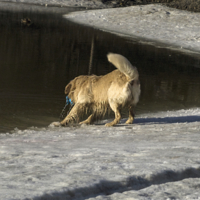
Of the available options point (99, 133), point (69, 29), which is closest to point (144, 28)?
point (69, 29)

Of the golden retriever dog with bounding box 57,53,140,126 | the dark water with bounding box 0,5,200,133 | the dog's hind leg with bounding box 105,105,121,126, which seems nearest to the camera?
the golden retriever dog with bounding box 57,53,140,126

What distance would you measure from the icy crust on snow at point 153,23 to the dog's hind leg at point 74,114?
1278 cm

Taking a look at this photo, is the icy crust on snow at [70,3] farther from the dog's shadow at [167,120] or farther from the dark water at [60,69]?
the dog's shadow at [167,120]

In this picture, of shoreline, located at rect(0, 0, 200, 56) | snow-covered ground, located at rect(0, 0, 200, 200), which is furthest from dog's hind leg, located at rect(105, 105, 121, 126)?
shoreline, located at rect(0, 0, 200, 56)

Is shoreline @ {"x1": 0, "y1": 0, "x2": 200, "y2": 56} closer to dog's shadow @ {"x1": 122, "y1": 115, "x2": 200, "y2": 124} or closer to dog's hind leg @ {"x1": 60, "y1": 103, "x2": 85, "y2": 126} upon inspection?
dog's shadow @ {"x1": 122, "y1": 115, "x2": 200, "y2": 124}

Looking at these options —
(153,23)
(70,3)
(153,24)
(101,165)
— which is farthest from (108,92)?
(70,3)

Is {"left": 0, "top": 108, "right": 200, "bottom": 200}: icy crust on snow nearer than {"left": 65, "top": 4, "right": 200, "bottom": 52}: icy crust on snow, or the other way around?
{"left": 0, "top": 108, "right": 200, "bottom": 200}: icy crust on snow

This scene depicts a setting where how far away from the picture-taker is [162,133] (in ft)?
19.5

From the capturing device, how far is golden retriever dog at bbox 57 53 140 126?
6535 mm

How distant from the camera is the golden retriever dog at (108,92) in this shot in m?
6.54

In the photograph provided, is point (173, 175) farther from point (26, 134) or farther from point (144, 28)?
point (144, 28)

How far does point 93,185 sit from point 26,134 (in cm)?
309

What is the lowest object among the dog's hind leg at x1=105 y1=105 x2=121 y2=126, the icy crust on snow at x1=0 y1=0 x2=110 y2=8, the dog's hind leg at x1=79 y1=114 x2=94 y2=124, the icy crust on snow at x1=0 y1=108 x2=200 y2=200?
the dog's hind leg at x1=79 y1=114 x2=94 y2=124

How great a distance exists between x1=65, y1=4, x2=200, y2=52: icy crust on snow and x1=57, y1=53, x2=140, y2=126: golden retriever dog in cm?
1261
